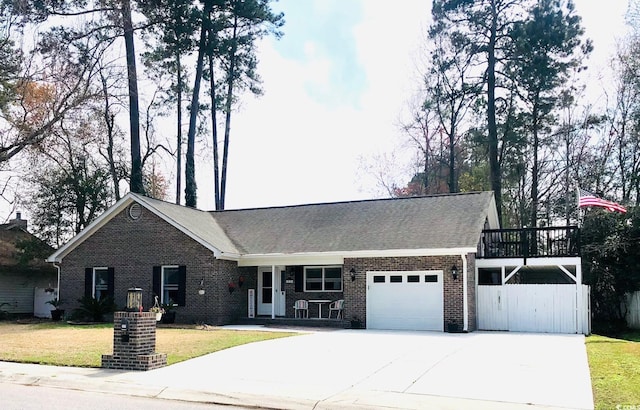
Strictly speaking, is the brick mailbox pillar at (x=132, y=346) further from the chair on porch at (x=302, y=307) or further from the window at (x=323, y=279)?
the window at (x=323, y=279)

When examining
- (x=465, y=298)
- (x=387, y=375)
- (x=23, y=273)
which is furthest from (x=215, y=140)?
(x=387, y=375)

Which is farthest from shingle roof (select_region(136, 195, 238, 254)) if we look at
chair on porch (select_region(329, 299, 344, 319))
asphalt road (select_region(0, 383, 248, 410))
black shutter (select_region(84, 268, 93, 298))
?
asphalt road (select_region(0, 383, 248, 410))

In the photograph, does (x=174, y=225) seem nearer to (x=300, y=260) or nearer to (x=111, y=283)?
(x=111, y=283)

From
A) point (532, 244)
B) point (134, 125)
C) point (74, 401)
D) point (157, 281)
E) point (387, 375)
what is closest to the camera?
point (74, 401)

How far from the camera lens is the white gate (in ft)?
61.9

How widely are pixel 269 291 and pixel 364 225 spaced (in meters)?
4.42

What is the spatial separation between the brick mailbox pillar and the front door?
11.0m

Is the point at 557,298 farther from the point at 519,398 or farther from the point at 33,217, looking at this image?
the point at 33,217

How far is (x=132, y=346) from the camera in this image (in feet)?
38.1

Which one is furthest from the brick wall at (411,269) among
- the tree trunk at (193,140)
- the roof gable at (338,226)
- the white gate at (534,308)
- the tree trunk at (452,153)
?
the tree trunk at (452,153)

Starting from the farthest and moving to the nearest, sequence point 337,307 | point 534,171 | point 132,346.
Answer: point 534,171 < point 337,307 < point 132,346

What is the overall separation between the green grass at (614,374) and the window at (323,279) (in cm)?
913

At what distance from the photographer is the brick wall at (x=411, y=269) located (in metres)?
19.0

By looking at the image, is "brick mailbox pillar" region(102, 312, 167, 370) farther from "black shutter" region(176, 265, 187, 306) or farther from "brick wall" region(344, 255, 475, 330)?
"black shutter" region(176, 265, 187, 306)
